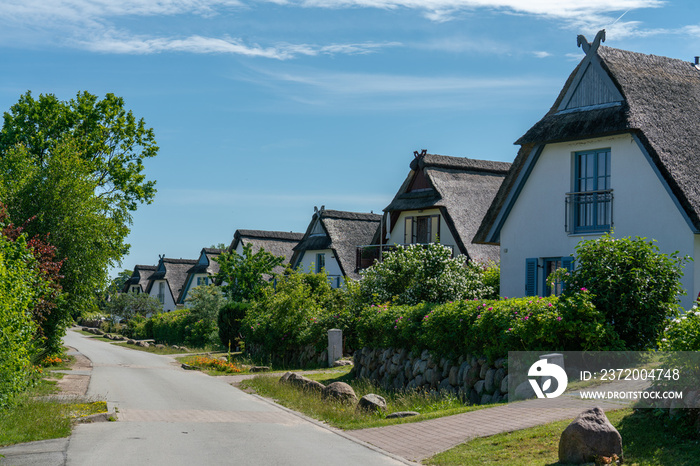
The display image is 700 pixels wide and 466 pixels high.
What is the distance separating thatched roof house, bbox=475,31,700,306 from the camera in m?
19.5

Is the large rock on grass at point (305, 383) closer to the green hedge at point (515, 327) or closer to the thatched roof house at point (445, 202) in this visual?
the green hedge at point (515, 327)

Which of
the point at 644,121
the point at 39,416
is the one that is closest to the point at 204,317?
the point at 644,121

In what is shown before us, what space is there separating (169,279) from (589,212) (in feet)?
217

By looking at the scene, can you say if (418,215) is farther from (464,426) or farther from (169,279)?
(169,279)

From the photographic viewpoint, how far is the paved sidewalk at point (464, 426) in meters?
11.5

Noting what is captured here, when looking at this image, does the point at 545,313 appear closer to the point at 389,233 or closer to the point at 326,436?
the point at 326,436

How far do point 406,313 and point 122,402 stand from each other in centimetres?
774

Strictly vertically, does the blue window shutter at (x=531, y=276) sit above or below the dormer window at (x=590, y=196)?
below

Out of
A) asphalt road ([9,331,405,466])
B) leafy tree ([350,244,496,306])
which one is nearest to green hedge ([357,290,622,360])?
asphalt road ([9,331,405,466])

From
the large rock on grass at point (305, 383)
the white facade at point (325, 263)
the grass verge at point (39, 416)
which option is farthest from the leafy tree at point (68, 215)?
the white facade at point (325, 263)

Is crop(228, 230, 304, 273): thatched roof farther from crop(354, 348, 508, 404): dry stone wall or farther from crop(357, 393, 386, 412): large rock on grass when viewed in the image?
crop(357, 393, 386, 412): large rock on grass

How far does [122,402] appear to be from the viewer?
17953 millimetres

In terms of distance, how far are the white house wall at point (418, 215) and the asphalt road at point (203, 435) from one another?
16957 mm
